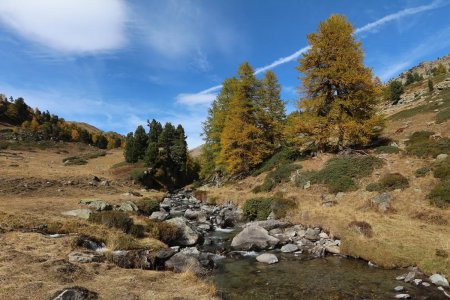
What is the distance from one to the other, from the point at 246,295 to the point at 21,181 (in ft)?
93.8

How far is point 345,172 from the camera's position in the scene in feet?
94.1

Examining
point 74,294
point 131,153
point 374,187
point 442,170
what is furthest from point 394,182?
point 131,153

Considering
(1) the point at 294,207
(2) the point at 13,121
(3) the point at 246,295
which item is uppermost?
(2) the point at 13,121

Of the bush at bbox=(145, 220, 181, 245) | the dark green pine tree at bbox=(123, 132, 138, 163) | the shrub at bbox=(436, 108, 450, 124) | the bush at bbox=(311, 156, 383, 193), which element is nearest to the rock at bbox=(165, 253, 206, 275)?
the bush at bbox=(145, 220, 181, 245)

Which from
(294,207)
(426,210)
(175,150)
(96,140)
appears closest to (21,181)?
(294,207)

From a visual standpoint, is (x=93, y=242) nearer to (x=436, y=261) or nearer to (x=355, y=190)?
(x=436, y=261)

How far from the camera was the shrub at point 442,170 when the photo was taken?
22.1 metres

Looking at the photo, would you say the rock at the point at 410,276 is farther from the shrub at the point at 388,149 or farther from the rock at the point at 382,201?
the shrub at the point at 388,149

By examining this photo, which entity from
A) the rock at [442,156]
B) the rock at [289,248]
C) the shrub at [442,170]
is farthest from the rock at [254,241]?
the rock at [442,156]

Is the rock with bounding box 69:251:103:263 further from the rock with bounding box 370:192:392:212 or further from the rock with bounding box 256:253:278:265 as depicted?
the rock with bounding box 370:192:392:212

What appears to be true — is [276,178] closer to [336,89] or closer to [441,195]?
[336,89]

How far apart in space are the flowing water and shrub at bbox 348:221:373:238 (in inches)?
80.0

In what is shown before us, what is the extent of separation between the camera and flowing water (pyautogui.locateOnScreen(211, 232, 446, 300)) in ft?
38.8

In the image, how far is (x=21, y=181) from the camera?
32062 mm
